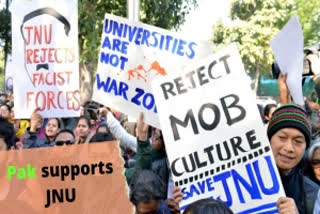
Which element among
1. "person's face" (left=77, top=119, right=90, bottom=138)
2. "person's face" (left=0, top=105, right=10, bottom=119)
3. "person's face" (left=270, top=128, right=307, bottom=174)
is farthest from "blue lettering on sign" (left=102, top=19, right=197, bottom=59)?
"person's face" (left=0, top=105, right=10, bottom=119)

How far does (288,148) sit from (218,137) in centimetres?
33

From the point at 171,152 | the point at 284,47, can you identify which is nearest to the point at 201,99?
the point at 171,152

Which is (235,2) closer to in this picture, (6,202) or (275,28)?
(275,28)

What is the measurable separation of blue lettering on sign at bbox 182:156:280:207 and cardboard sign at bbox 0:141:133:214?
583mm

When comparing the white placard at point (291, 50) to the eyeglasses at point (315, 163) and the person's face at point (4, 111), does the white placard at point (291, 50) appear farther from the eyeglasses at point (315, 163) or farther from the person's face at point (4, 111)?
the person's face at point (4, 111)

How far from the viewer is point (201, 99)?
2695 mm

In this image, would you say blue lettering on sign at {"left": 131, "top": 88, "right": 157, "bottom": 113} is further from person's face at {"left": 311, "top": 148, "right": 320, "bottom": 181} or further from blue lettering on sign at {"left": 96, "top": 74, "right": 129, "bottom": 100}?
person's face at {"left": 311, "top": 148, "right": 320, "bottom": 181}

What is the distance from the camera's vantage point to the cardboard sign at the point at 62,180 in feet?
9.98

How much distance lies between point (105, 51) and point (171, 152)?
183 cm

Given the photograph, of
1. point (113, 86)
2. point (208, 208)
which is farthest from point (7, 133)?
point (208, 208)

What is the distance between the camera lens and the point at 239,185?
2.57m

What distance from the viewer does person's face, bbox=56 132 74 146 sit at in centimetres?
472

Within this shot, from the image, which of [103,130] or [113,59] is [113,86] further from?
[103,130]

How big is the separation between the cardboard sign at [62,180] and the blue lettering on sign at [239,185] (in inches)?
23.0
